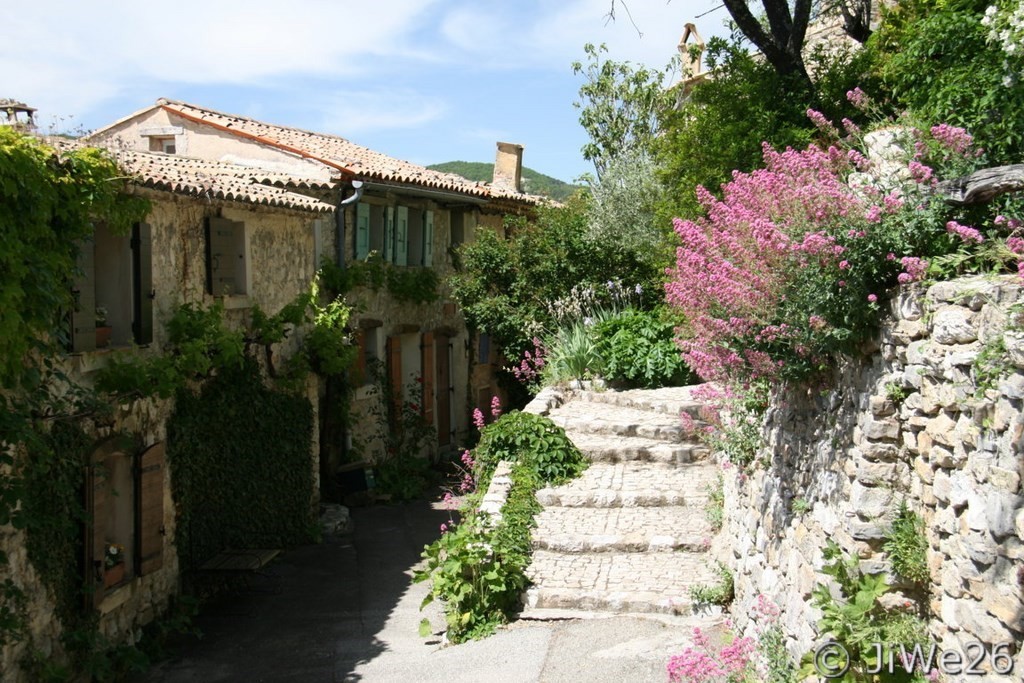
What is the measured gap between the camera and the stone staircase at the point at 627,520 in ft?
28.1

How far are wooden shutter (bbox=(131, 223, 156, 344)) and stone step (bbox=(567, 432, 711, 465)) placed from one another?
5.23 meters

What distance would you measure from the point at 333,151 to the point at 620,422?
340 inches

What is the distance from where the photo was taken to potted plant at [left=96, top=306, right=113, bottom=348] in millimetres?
9742

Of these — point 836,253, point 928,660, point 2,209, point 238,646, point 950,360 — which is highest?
point 2,209

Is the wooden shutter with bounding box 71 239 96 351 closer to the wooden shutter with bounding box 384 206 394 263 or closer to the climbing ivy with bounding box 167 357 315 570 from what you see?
the climbing ivy with bounding box 167 357 315 570

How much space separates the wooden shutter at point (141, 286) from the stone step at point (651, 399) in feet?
21.6

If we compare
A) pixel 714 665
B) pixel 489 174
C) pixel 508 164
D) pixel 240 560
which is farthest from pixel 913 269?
pixel 489 174

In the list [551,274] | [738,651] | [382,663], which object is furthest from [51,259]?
[551,274]

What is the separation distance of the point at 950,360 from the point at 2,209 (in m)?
6.56

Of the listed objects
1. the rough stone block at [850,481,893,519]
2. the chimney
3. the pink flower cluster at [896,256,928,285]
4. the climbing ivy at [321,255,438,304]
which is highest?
the chimney

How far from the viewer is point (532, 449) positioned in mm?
11492

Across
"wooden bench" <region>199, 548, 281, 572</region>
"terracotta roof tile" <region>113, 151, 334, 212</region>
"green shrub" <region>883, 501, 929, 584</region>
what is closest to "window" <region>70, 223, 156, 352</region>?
"terracotta roof tile" <region>113, 151, 334, 212</region>

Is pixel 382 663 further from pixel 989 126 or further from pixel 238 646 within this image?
pixel 989 126

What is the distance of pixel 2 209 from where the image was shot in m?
7.27
